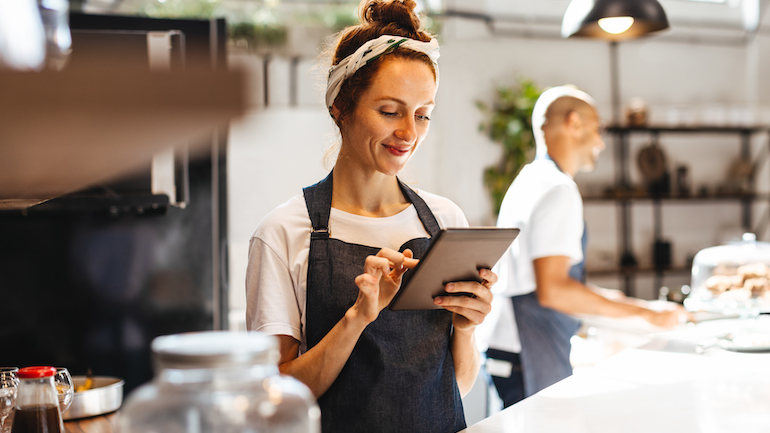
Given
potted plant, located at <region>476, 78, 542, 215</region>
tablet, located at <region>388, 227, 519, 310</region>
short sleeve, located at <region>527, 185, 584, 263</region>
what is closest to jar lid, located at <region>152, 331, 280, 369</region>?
tablet, located at <region>388, 227, 519, 310</region>

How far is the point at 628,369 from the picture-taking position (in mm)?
1820

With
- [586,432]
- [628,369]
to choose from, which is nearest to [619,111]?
[628,369]

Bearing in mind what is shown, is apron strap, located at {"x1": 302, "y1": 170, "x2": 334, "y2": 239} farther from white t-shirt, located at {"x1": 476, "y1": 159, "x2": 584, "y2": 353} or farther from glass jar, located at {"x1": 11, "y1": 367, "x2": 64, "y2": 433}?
white t-shirt, located at {"x1": 476, "y1": 159, "x2": 584, "y2": 353}

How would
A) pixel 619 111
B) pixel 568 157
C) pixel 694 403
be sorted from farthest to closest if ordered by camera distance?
pixel 619 111 < pixel 568 157 < pixel 694 403

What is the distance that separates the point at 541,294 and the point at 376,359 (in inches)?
46.3

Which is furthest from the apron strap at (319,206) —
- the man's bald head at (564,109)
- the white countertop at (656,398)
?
the man's bald head at (564,109)

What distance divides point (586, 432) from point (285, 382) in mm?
842

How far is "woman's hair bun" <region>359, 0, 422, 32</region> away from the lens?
1479mm

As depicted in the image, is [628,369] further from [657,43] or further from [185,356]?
→ [657,43]

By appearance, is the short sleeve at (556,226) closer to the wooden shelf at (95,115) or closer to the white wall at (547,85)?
the wooden shelf at (95,115)

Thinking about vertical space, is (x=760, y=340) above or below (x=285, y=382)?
below

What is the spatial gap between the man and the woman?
3.17ft

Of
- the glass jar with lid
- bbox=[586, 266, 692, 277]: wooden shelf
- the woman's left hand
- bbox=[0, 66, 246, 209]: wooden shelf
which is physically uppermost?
bbox=[0, 66, 246, 209]: wooden shelf

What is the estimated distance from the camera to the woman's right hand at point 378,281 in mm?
1174
